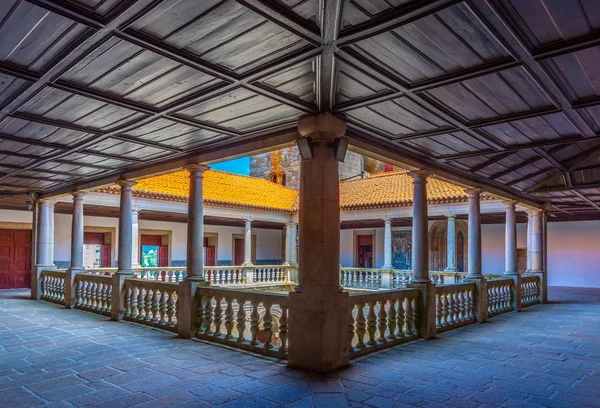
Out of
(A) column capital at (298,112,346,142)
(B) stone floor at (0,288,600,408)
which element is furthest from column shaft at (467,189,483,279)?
(A) column capital at (298,112,346,142)

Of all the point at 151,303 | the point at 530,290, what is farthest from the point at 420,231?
the point at 530,290

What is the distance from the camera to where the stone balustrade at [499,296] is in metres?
9.68

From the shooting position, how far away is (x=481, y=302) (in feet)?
28.6

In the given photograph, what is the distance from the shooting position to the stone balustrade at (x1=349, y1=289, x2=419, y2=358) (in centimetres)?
563

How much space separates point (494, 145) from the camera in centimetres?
595

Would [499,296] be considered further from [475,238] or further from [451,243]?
[451,243]

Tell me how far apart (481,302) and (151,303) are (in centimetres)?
642

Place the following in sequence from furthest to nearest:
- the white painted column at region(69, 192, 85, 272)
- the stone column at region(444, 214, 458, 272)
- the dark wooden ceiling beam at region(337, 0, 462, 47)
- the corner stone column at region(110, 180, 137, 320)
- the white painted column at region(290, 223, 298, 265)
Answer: the white painted column at region(290, 223, 298, 265) → the stone column at region(444, 214, 458, 272) → the white painted column at region(69, 192, 85, 272) → the corner stone column at region(110, 180, 137, 320) → the dark wooden ceiling beam at region(337, 0, 462, 47)

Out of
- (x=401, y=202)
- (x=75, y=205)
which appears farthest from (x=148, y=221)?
(x=401, y=202)

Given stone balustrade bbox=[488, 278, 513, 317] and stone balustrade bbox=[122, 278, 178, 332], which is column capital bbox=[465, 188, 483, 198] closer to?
stone balustrade bbox=[488, 278, 513, 317]

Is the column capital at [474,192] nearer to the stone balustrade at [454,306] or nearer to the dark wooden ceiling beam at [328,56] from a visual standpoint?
the stone balustrade at [454,306]

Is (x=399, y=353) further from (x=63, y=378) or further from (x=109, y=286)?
(x=109, y=286)

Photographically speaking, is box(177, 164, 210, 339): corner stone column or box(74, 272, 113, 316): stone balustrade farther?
box(74, 272, 113, 316): stone balustrade

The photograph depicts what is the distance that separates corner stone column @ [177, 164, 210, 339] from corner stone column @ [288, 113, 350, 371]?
7.25ft
